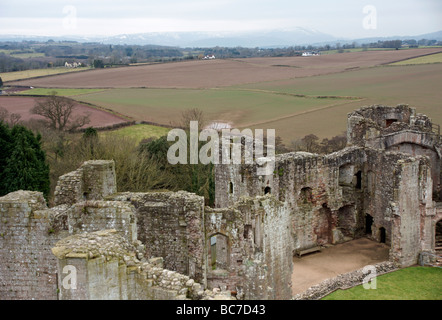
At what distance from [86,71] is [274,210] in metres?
61.8

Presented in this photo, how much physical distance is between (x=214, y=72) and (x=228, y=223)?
6065 cm

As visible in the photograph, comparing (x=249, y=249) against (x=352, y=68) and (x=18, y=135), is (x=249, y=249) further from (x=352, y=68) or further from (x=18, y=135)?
(x=352, y=68)

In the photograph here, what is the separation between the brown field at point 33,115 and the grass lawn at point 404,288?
2911cm

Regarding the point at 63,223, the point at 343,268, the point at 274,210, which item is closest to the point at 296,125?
the point at 343,268

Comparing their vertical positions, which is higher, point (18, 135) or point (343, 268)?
point (18, 135)

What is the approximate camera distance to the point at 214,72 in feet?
242

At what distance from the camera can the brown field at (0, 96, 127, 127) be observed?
4384cm

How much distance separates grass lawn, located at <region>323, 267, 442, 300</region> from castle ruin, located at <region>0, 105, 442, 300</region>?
2.57 feet

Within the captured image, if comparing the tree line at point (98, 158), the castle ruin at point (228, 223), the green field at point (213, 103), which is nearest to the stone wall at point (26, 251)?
the castle ruin at point (228, 223)

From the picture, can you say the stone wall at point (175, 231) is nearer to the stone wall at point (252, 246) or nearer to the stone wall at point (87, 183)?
the stone wall at point (252, 246)

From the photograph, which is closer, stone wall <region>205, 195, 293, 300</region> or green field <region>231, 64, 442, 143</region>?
stone wall <region>205, 195, 293, 300</region>

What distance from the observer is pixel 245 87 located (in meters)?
65.4

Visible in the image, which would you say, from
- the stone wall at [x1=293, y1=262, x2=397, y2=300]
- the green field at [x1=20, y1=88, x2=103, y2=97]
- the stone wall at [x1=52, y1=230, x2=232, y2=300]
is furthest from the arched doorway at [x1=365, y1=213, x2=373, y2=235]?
the green field at [x1=20, y1=88, x2=103, y2=97]

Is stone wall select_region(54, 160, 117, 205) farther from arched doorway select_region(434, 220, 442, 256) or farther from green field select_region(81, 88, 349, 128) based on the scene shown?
green field select_region(81, 88, 349, 128)
